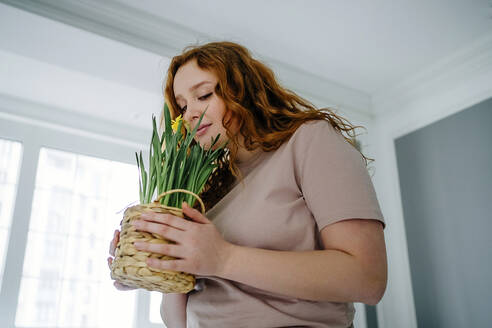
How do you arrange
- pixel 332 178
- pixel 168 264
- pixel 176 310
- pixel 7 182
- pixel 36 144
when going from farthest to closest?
pixel 36 144
pixel 7 182
pixel 176 310
pixel 332 178
pixel 168 264

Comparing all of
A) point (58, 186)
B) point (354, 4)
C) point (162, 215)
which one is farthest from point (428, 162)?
point (162, 215)

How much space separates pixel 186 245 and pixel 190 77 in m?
0.56

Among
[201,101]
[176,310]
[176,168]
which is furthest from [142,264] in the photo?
[201,101]

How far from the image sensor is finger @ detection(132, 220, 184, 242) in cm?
75

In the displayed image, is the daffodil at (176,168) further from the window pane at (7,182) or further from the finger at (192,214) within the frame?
the window pane at (7,182)

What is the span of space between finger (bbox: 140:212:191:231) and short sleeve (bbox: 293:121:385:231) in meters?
0.25

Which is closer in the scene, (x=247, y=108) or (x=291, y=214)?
(x=291, y=214)

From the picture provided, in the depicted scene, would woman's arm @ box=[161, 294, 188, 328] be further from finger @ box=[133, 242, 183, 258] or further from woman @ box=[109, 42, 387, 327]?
finger @ box=[133, 242, 183, 258]

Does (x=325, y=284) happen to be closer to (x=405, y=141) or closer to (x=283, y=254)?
(x=283, y=254)

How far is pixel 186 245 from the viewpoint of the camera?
2.43 ft

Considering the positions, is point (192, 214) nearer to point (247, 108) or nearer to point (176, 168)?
point (176, 168)

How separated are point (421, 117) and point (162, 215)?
287cm

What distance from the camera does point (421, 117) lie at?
3230 millimetres

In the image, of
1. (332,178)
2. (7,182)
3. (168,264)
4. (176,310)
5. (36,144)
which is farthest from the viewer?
(36,144)
